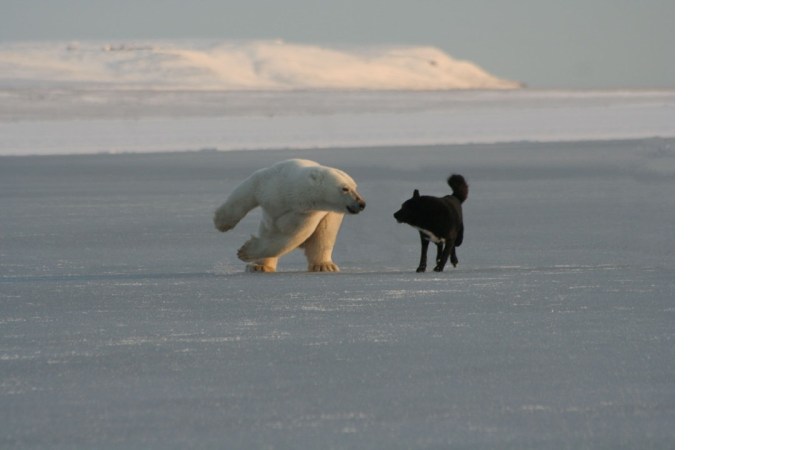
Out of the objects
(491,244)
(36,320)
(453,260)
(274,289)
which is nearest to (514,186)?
(491,244)

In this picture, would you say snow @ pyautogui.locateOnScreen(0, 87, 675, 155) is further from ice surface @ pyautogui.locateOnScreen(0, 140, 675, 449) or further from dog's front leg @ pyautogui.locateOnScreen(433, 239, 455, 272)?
dog's front leg @ pyautogui.locateOnScreen(433, 239, 455, 272)

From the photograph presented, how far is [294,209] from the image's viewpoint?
6840mm

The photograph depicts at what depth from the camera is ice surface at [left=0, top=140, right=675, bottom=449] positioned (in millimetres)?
3785

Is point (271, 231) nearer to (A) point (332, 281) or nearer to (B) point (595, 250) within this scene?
(A) point (332, 281)

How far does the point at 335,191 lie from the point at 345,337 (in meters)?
1.83

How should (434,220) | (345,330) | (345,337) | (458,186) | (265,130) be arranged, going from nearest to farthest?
(345,337) → (345,330) → (434,220) → (458,186) → (265,130)

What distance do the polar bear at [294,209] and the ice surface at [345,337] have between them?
18cm

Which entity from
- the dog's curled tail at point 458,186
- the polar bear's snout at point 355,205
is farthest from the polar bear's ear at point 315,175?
the dog's curled tail at point 458,186

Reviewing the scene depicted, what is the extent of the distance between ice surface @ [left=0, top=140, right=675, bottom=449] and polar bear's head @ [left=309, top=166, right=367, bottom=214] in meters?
0.32

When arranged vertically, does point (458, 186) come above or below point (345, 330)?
above

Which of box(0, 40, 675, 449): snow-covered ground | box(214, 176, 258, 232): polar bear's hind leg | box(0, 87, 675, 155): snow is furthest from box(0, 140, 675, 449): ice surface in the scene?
box(0, 87, 675, 155): snow

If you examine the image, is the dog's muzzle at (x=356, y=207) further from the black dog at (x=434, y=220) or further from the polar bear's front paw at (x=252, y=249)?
the polar bear's front paw at (x=252, y=249)

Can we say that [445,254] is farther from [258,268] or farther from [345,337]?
[345,337]

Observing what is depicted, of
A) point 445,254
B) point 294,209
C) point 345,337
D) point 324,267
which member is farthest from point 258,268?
point 345,337
